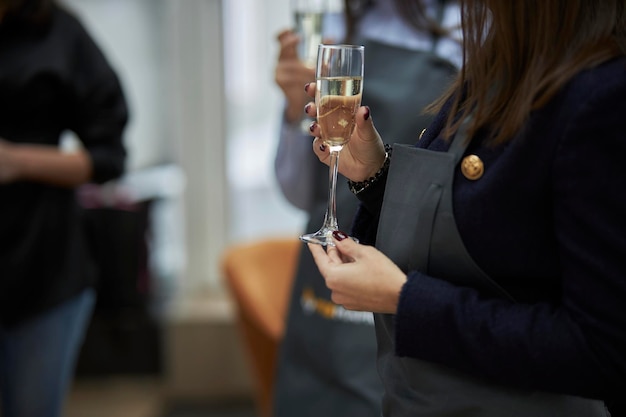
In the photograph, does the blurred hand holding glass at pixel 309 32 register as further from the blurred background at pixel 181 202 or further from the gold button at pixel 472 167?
the blurred background at pixel 181 202

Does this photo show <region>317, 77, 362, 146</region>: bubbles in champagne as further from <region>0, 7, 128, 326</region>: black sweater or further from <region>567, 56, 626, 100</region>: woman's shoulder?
<region>0, 7, 128, 326</region>: black sweater

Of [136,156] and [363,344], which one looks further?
[136,156]

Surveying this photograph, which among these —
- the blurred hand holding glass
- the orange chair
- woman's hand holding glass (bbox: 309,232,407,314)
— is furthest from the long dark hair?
the orange chair

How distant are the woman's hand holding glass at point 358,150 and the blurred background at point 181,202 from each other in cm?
217

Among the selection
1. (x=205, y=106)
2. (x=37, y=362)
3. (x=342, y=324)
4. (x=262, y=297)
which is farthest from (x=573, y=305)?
(x=205, y=106)

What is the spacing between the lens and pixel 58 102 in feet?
6.27

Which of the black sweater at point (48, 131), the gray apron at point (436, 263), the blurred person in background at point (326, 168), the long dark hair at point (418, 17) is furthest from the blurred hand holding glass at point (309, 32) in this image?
the gray apron at point (436, 263)

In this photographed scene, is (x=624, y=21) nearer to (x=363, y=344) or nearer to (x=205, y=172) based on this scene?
(x=363, y=344)

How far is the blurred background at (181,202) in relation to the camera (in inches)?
123

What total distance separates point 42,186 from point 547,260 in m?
1.37

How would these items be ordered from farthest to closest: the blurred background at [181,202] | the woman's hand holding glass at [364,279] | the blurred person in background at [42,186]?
the blurred background at [181,202] → the blurred person in background at [42,186] → the woman's hand holding glass at [364,279]

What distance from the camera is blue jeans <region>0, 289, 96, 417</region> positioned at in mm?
1871

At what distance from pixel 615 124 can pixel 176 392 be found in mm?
2755

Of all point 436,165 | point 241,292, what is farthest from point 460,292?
point 241,292
